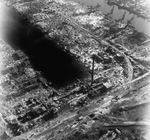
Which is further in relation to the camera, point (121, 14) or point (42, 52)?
point (121, 14)

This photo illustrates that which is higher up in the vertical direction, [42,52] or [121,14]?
[121,14]

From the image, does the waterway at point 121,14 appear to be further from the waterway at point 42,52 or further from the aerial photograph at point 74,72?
the waterway at point 42,52

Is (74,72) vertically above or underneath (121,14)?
underneath

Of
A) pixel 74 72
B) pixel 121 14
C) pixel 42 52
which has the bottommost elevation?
pixel 74 72

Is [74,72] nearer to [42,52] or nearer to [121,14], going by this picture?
[42,52]

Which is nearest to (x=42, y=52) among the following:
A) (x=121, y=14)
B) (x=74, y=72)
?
(x=74, y=72)

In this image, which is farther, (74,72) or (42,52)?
(42,52)

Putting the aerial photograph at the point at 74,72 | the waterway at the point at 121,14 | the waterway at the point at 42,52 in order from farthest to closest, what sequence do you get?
1. the waterway at the point at 121,14
2. the waterway at the point at 42,52
3. the aerial photograph at the point at 74,72

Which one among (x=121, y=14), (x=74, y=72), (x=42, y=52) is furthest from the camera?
(x=121, y=14)

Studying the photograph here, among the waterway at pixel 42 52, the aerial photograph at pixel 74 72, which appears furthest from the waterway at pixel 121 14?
the waterway at pixel 42 52

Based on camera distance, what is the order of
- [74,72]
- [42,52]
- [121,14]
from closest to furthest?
1. [74,72]
2. [42,52]
3. [121,14]
